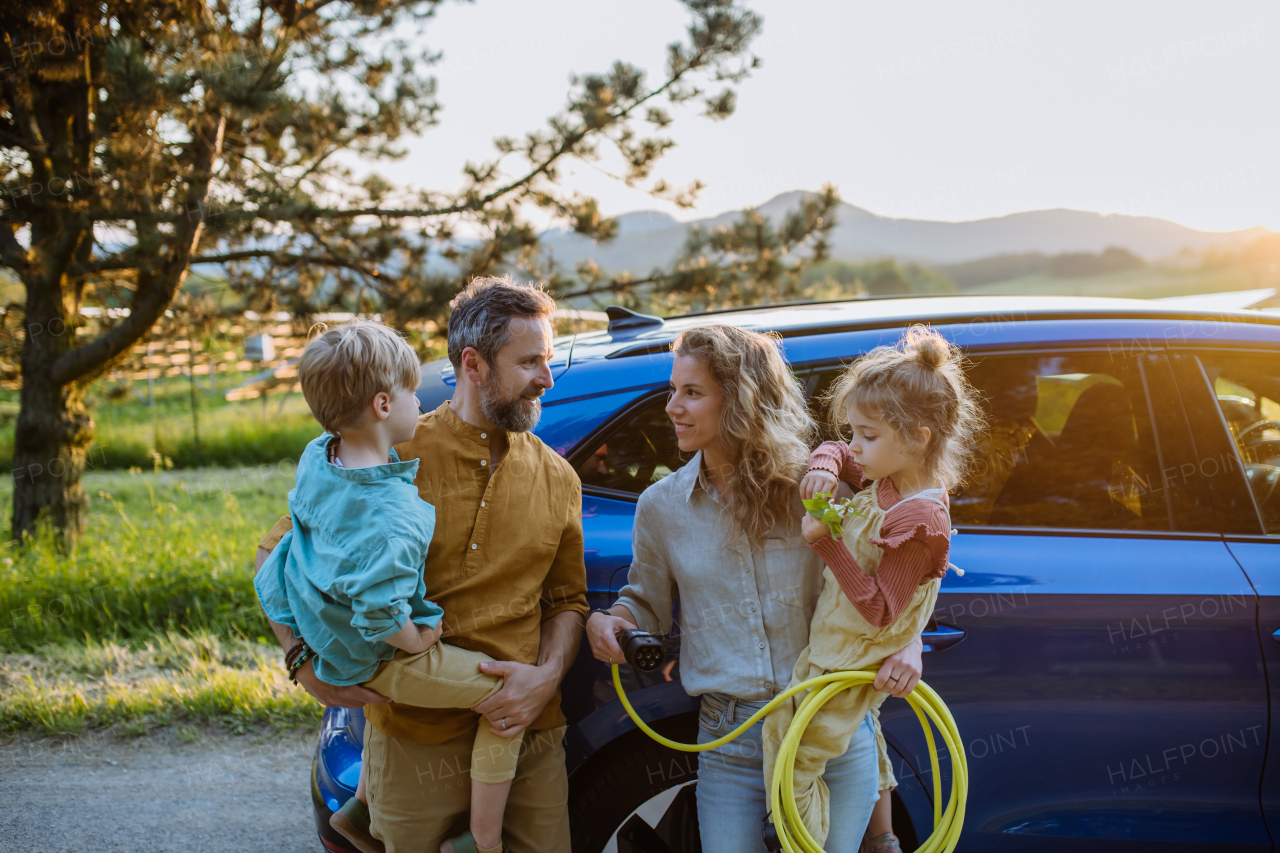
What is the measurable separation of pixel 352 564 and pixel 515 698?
20.3 inches

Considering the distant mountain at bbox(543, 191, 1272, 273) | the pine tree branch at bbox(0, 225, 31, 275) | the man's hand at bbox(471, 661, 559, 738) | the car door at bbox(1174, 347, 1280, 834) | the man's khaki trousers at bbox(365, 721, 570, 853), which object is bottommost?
the man's khaki trousers at bbox(365, 721, 570, 853)

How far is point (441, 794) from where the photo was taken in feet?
6.79

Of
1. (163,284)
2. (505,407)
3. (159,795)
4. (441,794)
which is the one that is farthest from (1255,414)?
(163,284)

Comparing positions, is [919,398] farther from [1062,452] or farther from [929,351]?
[1062,452]

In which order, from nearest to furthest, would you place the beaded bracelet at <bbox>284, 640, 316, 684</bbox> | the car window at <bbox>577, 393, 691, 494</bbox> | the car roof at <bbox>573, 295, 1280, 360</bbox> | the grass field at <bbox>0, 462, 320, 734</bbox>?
the beaded bracelet at <bbox>284, 640, 316, 684</bbox> → the car window at <bbox>577, 393, 691, 494</bbox> → the car roof at <bbox>573, 295, 1280, 360</bbox> → the grass field at <bbox>0, 462, 320, 734</bbox>

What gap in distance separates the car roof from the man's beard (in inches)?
20.3

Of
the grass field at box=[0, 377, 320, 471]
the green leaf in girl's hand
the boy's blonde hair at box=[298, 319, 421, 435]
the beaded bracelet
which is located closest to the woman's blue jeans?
the green leaf in girl's hand

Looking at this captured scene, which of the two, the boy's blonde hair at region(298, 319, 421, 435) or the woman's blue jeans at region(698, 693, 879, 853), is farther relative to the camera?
the woman's blue jeans at region(698, 693, 879, 853)

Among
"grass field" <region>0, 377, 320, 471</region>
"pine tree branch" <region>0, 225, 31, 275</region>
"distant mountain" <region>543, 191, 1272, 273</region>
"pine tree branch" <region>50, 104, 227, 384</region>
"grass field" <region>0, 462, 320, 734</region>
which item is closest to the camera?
"grass field" <region>0, 462, 320, 734</region>

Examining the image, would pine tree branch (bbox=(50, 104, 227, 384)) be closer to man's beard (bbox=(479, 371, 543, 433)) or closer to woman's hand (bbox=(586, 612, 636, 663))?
man's beard (bbox=(479, 371, 543, 433))

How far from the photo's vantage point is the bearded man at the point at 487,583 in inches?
79.7

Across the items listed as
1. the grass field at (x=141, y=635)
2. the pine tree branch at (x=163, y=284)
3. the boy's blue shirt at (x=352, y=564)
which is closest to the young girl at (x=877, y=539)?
the boy's blue shirt at (x=352, y=564)

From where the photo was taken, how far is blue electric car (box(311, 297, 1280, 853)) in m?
2.25

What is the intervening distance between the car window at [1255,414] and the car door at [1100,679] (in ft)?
0.73
